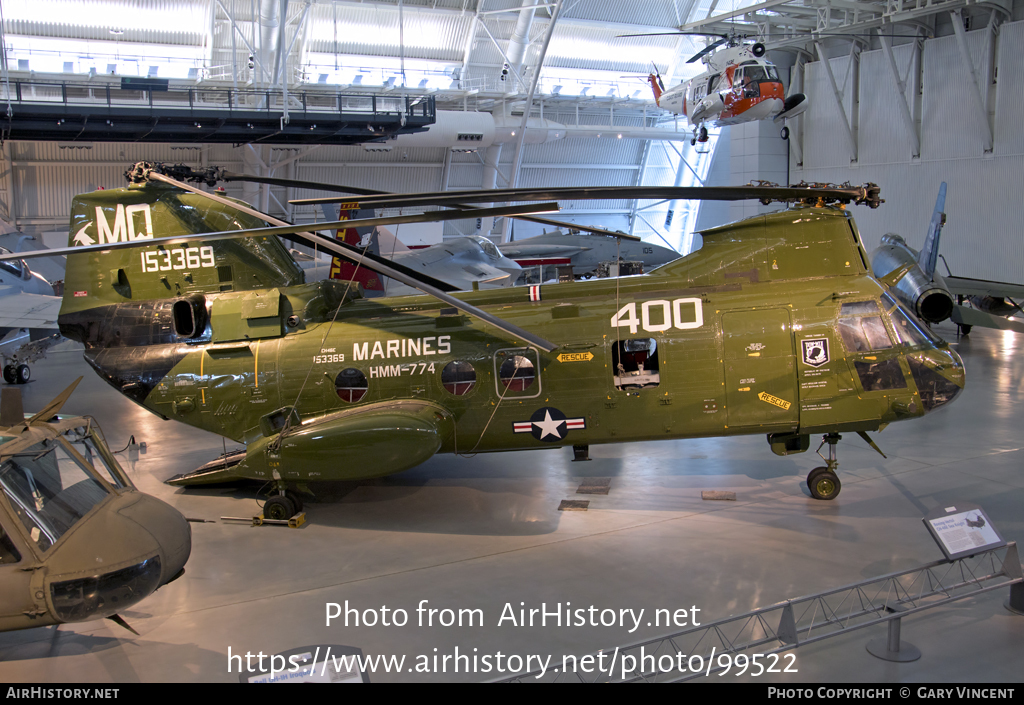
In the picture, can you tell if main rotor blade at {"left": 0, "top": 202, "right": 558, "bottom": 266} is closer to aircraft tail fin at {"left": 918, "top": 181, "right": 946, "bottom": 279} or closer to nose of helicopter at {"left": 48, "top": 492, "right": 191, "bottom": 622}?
nose of helicopter at {"left": 48, "top": 492, "right": 191, "bottom": 622}

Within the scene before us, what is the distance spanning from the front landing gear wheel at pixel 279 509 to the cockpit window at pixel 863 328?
21.9 feet

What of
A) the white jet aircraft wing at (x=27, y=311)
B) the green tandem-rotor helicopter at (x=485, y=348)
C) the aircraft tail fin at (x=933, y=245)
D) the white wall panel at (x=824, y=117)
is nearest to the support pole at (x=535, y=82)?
the white wall panel at (x=824, y=117)

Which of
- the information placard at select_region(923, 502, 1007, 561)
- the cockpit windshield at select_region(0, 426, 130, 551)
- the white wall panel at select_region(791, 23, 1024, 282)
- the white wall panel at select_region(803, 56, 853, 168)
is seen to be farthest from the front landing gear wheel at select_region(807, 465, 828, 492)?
the white wall panel at select_region(803, 56, 853, 168)

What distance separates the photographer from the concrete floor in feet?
19.7

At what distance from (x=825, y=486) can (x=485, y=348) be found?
436cm

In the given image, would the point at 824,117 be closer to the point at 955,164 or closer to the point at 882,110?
the point at 882,110

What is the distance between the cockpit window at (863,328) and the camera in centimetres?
847

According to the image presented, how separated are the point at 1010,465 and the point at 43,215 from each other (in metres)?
33.5

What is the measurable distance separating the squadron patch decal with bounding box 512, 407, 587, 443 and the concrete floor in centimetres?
92

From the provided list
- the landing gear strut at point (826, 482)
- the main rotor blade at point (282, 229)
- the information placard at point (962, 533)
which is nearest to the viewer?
the information placard at point (962, 533)

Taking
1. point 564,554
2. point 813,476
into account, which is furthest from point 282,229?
point 813,476

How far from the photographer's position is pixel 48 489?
5410 mm

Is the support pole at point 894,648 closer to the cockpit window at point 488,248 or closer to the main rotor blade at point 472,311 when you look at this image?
the main rotor blade at point 472,311

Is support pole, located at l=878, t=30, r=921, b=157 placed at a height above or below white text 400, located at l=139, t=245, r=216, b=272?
above
